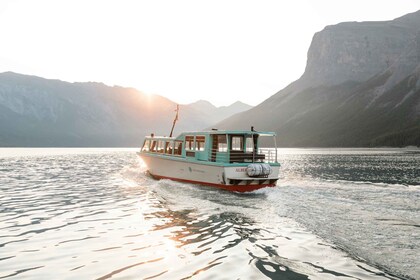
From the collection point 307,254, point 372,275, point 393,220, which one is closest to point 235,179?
point 393,220

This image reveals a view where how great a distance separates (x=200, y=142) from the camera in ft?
104

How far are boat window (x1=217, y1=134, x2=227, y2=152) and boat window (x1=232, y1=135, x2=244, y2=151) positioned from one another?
2.68 ft

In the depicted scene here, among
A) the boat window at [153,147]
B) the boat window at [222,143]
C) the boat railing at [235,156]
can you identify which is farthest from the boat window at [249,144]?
the boat window at [153,147]

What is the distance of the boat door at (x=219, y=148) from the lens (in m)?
29.5

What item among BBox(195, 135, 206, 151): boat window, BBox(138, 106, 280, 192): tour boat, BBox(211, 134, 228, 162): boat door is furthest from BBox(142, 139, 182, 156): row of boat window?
BBox(211, 134, 228, 162): boat door

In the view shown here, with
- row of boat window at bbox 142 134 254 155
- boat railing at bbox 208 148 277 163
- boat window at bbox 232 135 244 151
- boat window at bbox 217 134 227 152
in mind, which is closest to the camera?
boat railing at bbox 208 148 277 163

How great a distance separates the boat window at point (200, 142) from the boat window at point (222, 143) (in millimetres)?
1309

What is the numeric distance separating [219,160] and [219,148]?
1.21 metres

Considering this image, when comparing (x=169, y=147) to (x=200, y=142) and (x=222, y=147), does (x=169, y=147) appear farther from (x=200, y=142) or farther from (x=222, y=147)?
(x=222, y=147)

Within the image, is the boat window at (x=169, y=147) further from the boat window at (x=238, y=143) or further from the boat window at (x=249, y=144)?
the boat window at (x=249, y=144)

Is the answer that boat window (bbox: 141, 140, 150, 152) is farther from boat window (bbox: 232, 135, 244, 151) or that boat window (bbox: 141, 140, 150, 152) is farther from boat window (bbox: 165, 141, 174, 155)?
boat window (bbox: 232, 135, 244, 151)

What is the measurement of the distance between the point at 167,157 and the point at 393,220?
21.5 m

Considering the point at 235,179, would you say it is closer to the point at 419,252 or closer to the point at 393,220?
the point at 393,220

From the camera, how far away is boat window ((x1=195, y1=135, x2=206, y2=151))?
1235 inches
